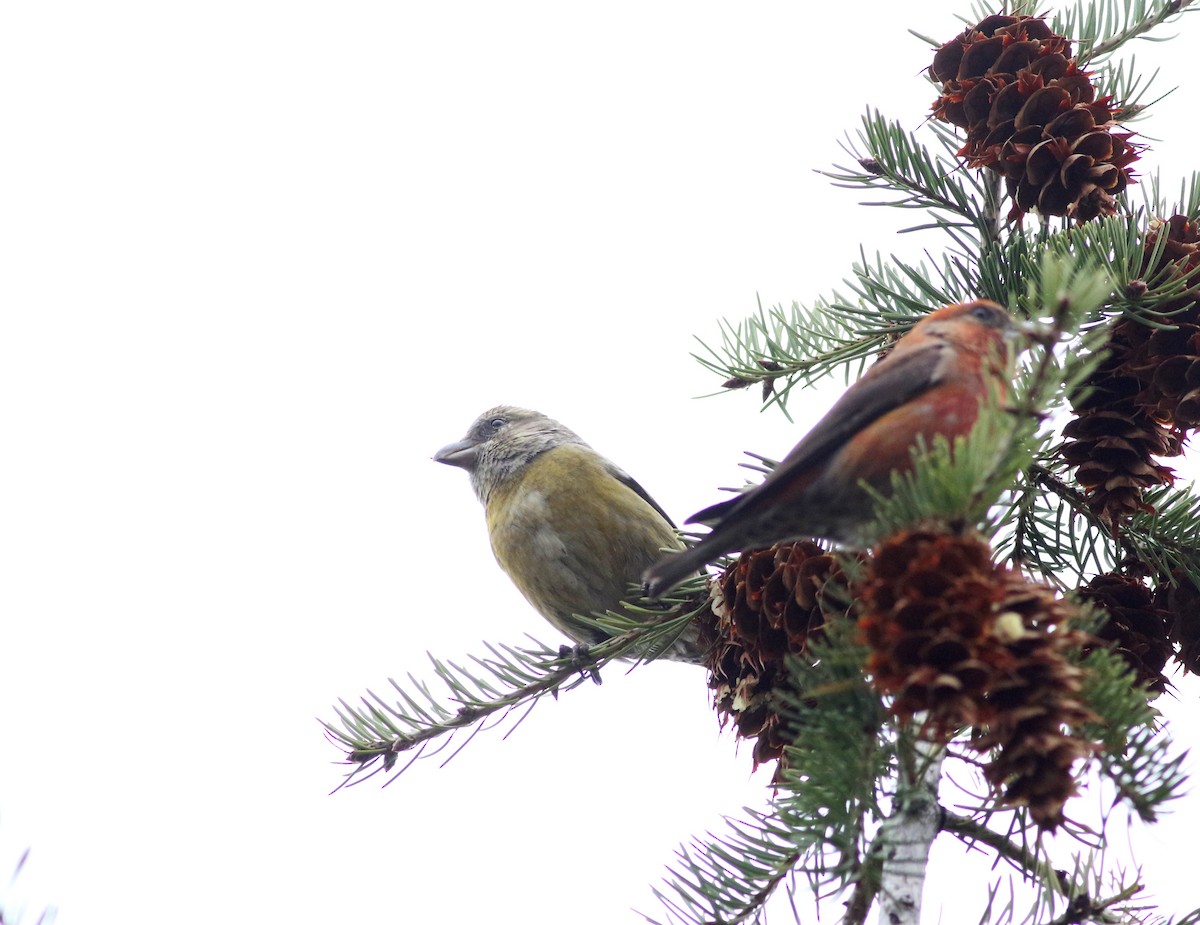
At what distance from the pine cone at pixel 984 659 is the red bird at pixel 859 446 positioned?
697 millimetres

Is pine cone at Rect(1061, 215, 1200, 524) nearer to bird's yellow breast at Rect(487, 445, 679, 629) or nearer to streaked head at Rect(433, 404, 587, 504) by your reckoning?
bird's yellow breast at Rect(487, 445, 679, 629)

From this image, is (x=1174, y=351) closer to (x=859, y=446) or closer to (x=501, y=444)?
(x=859, y=446)

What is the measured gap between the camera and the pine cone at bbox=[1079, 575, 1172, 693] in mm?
2246

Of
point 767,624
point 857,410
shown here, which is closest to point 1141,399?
point 857,410

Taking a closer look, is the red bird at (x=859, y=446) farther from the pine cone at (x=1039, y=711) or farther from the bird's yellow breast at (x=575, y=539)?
the bird's yellow breast at (x=575, y=539)

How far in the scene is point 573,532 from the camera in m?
4.42

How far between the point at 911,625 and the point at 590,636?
10.3 feet

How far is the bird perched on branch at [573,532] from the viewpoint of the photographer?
4398 mm

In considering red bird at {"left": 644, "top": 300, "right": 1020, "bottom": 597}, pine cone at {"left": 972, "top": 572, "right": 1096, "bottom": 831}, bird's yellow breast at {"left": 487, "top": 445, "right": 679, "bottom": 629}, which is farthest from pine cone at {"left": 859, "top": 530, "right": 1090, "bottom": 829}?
bird's yellow breast at {"left": 487, "top": 445, "right": 679, "bottom": 629}

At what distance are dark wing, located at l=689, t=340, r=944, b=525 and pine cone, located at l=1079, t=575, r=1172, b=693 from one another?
1.75ft

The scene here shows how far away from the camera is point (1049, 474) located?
2.61 m

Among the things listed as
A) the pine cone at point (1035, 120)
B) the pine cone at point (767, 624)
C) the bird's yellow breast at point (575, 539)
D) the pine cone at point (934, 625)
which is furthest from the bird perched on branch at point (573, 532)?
the pine cone at point (934, 625)

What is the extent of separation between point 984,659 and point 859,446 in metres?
0.88

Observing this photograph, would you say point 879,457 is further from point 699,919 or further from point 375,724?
point 375,724
